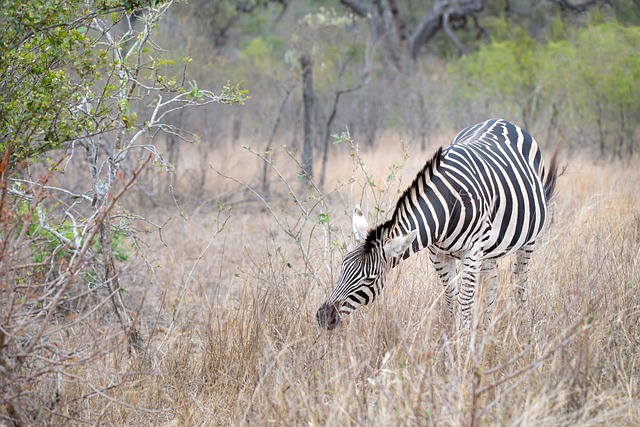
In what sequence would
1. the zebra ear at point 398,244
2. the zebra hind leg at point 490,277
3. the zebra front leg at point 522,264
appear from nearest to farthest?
the zebra ear at point 398,244 → the zebra hind leg at point 490,277 → the zebra front leg at point 522,264

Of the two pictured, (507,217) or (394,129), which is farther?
(394,129)

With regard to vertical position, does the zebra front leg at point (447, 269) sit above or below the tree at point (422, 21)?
below

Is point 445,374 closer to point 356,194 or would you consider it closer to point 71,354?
point 71,354

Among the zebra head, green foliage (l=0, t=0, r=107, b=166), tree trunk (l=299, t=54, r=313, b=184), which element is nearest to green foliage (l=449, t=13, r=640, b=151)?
tree trunk (l=299, t=54, r=313, b=184)

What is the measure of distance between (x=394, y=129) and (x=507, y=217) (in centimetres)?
1023

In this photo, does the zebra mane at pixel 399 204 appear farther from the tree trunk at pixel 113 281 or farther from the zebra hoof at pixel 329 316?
the tree trunk at pixel 113 281

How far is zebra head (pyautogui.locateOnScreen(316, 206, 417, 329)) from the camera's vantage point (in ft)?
12.5

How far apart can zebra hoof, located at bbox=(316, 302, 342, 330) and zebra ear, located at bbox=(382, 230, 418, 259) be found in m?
0.42

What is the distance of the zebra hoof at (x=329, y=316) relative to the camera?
381 centimetres

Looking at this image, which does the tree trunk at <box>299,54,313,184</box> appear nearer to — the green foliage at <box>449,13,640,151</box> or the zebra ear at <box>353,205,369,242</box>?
the green foliage at <box>449,13,640,151</box>

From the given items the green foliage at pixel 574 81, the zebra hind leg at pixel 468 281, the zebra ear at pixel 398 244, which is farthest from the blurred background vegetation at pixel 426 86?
the zebra ear at pixel 398 244

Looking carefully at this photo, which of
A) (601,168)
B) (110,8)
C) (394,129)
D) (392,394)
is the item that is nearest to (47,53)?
(110,8)

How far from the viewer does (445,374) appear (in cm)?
361

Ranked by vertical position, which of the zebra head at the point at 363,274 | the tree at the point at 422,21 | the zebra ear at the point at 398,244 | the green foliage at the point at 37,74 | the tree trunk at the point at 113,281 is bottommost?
the tree trunk at the point at 113,281
